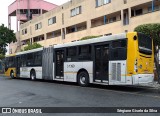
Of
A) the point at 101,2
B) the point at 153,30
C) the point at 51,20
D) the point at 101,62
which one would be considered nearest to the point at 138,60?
the point at 101,62

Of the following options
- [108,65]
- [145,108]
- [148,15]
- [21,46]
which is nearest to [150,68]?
[108,65]

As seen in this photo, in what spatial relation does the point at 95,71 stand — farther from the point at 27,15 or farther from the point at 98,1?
the point at 27,15

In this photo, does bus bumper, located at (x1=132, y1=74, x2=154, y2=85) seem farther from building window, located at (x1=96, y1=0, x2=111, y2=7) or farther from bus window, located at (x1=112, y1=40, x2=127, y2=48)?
building window, located at (x1=96, y1=0, x2=111, y2=7)

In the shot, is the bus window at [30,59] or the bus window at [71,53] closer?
the bus window at [71,53]

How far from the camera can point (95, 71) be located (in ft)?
51.4

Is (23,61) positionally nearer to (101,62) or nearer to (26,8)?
(101,62)

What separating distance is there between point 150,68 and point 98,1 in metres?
23.7

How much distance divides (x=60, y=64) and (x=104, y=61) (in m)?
5.01

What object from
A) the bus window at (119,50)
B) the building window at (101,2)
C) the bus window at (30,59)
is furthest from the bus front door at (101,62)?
the building window at (101,2)

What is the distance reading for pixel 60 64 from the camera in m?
19.1

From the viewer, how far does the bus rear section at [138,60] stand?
13320mm

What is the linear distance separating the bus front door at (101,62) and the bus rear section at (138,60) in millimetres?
1693

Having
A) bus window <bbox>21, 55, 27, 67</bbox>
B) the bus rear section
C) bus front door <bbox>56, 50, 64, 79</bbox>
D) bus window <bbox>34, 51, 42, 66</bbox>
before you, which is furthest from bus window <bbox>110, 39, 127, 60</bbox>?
bus window <bbox>21, 55, 27, 67</bbox>

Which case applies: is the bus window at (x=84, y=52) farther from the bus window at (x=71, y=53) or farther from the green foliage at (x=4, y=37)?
the green foliage at (x=4, y=37)
